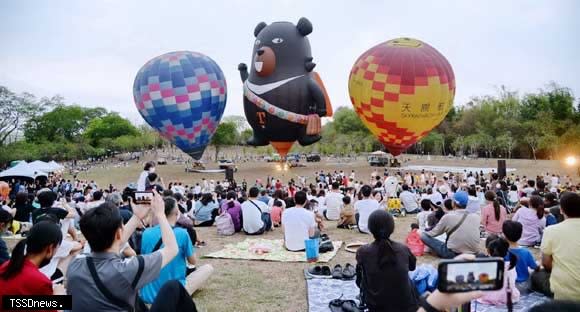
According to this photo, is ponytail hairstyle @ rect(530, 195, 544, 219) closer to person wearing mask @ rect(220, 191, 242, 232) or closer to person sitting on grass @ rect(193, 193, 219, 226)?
person wearing mask @ rect(220, 191, 242, 232)

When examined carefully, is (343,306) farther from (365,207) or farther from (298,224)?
(365,207)

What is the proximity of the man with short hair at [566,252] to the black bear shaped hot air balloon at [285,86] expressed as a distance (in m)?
12.4

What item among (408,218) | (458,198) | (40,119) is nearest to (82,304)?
(458,198)

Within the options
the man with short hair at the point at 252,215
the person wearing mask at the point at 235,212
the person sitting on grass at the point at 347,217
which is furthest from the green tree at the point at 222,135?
the man with short hair at the point at 252,215

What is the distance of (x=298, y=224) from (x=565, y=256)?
4067 mm

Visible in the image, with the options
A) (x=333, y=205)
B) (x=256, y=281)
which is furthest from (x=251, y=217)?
(x=256, y=281)

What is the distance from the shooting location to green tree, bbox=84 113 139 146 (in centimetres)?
6969

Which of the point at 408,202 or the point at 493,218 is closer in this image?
the point at 493,218

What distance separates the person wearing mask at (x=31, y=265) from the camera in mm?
2541

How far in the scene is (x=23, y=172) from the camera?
23.1 metres

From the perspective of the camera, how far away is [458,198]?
646cm

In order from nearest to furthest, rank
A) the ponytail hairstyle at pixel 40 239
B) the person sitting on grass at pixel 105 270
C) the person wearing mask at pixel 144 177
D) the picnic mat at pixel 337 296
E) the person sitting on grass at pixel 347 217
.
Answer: the person sitting on grass at pixel 105 270
the ponytail hairstyle at pixel 40 239
the picnic mat at pixel 337 296
the person wearing mask at pixel 144 177
the person sitting on grass at pixel 347 217

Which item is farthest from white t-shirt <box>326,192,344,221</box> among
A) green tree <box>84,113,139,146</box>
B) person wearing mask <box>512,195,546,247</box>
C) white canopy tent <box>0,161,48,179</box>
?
green tree <box>84,113,139,146</box>

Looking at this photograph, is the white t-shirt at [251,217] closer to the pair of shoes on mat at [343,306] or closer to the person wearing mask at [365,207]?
the person wearing mask at [365,207]
